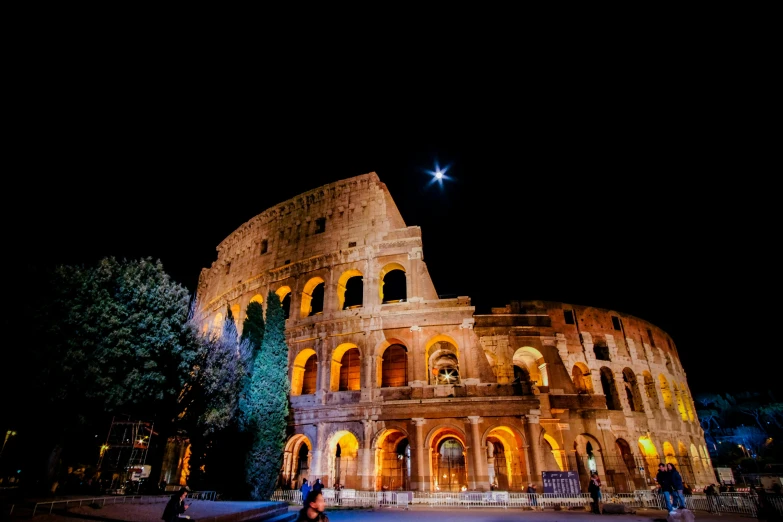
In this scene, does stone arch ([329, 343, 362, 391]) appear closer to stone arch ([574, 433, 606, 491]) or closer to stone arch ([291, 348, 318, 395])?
stone arch ([291, 348, 318, 395])

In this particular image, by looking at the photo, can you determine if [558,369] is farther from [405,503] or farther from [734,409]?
[734,409]

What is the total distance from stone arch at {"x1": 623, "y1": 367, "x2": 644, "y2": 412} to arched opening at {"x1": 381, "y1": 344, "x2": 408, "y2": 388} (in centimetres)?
1767

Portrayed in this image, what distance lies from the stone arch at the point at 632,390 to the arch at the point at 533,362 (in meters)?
7.53

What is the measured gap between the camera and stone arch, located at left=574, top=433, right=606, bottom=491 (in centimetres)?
2380

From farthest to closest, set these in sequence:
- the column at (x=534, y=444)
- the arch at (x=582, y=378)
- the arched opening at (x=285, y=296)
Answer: the arch at (x=582, y=378) → the arched opening at (x=285, y=296) → the column at (x=534, y=444)

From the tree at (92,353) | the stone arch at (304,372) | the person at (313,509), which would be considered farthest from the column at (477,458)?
the person at (313,509)

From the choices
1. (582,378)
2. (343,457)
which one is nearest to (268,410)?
(343,457)

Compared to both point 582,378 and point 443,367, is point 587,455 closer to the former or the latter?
point 582,378

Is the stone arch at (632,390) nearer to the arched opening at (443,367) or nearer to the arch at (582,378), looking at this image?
the arch at (582,378)

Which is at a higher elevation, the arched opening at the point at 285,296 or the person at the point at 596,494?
the arched opening at the point at 285,296

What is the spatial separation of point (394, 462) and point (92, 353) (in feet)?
53.7

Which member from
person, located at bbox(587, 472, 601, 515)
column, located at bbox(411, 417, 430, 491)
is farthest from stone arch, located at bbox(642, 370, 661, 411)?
column, located at bbox(411, 417, 430, 491)

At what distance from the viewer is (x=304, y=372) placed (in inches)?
960

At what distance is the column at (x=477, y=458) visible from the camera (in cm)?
1766
